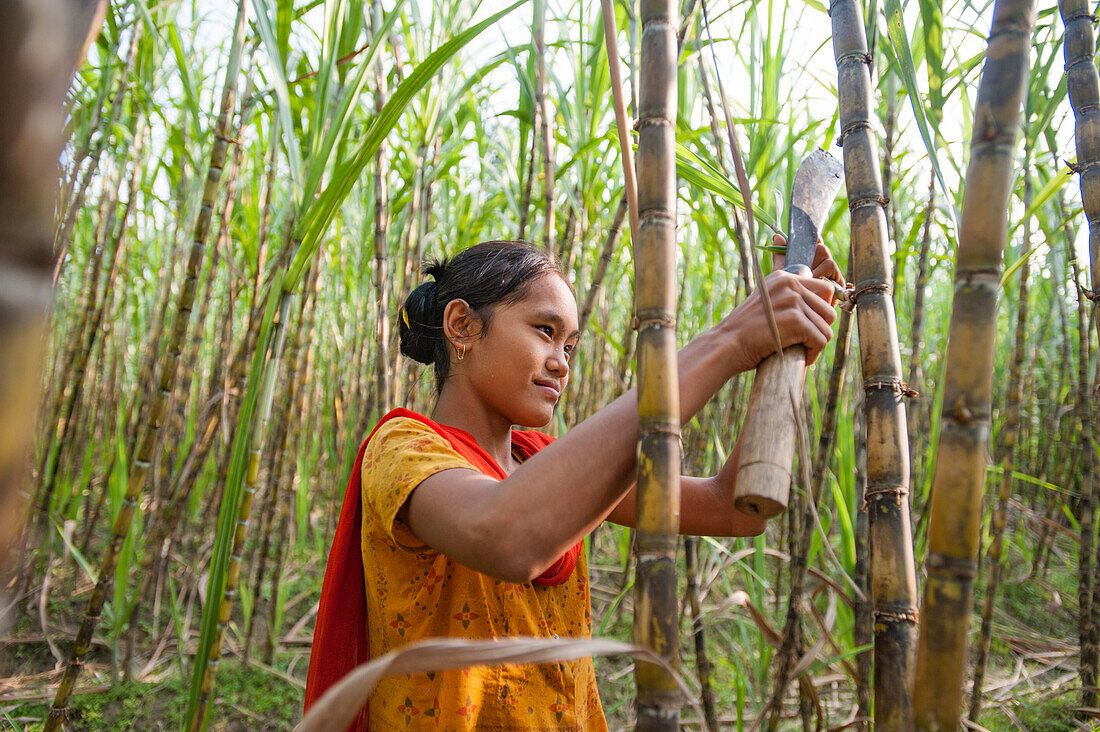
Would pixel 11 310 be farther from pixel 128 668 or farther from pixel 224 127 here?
pixel 128 668

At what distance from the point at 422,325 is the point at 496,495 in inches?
22.0

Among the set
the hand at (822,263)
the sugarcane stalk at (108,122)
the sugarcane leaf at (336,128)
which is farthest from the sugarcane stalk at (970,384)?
the sugarcane stalk at (108,122)

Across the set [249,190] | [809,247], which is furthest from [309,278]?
[809,247]

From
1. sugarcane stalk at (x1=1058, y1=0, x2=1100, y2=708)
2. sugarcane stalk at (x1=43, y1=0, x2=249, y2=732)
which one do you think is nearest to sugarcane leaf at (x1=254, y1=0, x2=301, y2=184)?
sugarcane stalk at (x1=43, y1=0, x2=249, y2=732)

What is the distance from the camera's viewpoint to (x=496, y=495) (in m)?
0.57

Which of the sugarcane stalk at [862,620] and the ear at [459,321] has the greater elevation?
the ear at [459,321]

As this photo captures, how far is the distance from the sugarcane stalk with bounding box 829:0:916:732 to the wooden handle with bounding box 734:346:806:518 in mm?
58

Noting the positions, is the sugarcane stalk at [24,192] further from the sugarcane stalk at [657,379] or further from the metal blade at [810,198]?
the metal blade at [810,198]

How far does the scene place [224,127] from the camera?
1.03 meters

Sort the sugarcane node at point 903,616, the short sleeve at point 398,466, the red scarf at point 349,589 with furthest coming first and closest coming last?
1. the red scarf at point 349,589
2. the short sleeve at point 398,466
3. the sugarcane node at point 903,616

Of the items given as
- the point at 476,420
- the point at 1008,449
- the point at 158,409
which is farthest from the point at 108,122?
the point at 1008,449

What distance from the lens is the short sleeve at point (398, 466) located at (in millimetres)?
677

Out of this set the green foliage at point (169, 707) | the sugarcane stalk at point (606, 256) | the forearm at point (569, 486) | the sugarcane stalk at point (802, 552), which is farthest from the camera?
the green foliage at point (169, 707)

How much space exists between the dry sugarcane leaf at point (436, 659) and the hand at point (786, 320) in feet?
1.07
